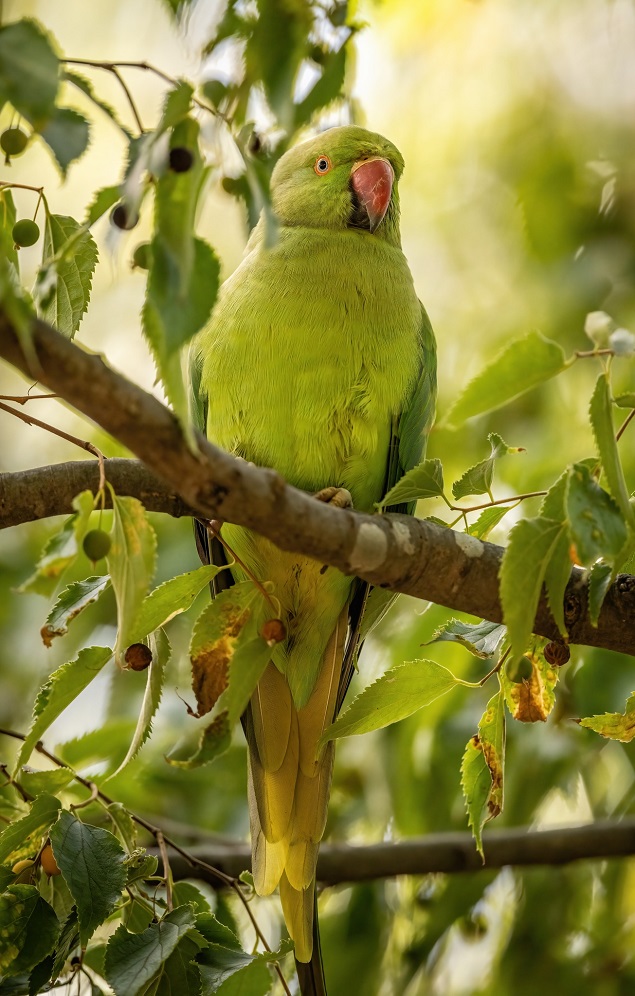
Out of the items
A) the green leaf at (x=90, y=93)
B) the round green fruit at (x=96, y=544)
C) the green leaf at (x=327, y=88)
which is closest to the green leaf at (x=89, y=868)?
the round green fruit at (x=96, y=544)

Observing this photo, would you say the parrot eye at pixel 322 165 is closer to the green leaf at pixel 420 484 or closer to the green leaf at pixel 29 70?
the green leaf at pixel 420 484

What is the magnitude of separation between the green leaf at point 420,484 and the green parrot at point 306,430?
1.77 feet

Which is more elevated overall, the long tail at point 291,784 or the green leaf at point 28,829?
the long tail at point 291,784

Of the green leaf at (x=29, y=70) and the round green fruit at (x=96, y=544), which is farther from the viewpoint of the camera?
the round green fruit at (x=96, y=544)

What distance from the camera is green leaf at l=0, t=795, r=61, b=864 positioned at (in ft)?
4.86

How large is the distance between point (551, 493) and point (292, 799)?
3.74ft

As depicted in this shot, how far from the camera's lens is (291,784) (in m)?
2.19

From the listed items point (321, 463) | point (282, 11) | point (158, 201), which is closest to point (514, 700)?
point (321, 463)

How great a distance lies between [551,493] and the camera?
52.2 inches

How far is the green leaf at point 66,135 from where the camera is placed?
3.70ft

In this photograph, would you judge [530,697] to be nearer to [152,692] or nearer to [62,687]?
[152,692]

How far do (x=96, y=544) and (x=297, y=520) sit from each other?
25 cm

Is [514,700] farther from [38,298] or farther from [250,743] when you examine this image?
[38,298]

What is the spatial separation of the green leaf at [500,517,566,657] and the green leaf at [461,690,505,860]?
302 millimetres
